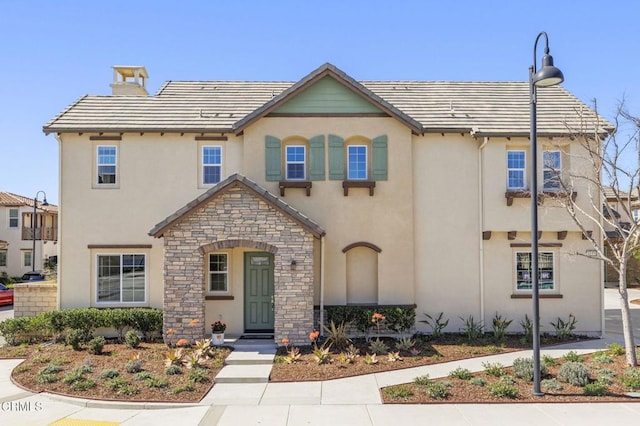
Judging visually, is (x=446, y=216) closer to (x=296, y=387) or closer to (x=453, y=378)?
(x=453, y=378)

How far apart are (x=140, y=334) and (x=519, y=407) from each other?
35.6 feet

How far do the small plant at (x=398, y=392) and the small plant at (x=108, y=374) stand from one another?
20.2 feet

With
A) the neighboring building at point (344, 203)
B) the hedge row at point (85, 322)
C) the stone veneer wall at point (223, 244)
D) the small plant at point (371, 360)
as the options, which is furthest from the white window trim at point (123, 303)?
the small plant at point (371, 360)

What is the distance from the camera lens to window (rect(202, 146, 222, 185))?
603 inches

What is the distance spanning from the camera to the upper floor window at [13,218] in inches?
1502

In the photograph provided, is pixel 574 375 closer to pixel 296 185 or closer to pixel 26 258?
pixel 296 185

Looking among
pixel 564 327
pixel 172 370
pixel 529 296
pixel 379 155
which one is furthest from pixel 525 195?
pixel 172 370

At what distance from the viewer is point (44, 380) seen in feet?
34.1

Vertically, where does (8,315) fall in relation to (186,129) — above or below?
below

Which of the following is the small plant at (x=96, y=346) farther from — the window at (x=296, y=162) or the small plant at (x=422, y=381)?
the small plant at (x=422, y=381)

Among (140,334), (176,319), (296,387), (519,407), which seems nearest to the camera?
(519,407)

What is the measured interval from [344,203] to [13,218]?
35127mm

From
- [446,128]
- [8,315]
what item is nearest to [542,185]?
[446,128]

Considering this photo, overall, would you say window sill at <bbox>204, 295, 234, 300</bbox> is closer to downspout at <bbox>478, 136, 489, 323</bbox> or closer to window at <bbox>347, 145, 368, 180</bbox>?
window at <bbox>347, 145, 368, 180</bbox>
